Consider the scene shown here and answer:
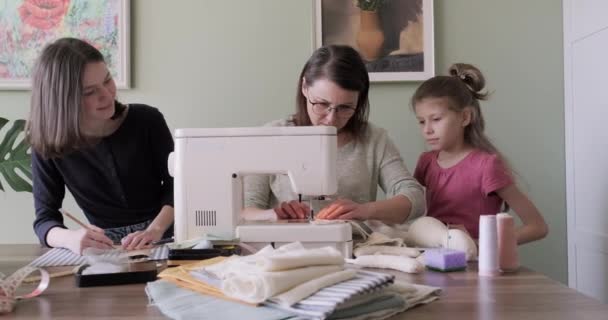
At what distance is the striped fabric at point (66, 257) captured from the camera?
Answer: 1.29 meters

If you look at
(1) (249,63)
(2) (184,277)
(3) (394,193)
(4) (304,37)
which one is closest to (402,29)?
(4) (304,37)

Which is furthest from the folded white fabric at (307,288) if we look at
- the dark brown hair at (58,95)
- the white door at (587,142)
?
the white door at (587,142)

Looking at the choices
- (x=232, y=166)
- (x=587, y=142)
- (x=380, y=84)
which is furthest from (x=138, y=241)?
(x=587, y=142)

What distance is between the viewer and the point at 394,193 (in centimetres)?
180

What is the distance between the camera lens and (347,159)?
6.29ft

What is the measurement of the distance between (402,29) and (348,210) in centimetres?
117

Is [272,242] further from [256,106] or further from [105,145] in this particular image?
[256,106]

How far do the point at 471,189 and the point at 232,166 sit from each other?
82 centimetres

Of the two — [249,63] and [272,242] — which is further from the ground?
[249,63]

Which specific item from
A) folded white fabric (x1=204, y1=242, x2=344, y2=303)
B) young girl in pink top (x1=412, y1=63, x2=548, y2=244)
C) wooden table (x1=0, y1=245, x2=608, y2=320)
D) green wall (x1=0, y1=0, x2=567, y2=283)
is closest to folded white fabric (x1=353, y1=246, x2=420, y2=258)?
wooden table (x1=0, y1=245, x2=608, y2=320)

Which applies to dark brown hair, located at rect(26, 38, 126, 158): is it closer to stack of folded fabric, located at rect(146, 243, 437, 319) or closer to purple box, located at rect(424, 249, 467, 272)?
stack of folded fabric, located at rect(146, 243, 437, 319)

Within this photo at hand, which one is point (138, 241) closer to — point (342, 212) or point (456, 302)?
point (342, 212)

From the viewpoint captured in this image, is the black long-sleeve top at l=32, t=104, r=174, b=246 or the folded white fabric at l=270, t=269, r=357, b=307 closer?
the folded white fabric at l=270, t=269, r=357, b=307

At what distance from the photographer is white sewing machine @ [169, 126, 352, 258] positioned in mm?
1347
